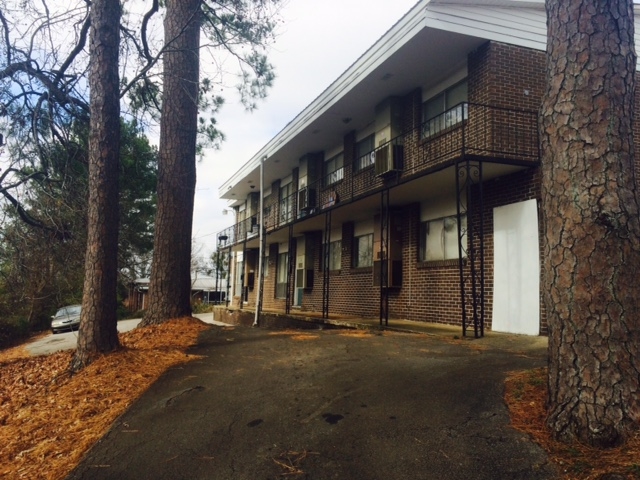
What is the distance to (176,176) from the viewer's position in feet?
31.8

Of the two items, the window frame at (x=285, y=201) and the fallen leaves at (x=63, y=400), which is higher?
the window frame at (x=285, y=201)

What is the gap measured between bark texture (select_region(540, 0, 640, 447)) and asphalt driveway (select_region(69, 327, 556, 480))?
1.73ft

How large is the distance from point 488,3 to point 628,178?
327 inches

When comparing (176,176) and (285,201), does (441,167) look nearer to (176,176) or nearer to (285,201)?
(176,176)

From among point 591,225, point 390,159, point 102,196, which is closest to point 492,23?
point 390,159

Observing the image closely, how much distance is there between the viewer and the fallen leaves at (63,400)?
12.1 ft

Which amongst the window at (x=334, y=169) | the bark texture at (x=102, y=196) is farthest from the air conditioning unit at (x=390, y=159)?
the bark texture at (x=102, y=196)

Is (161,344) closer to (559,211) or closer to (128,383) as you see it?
(128,383)

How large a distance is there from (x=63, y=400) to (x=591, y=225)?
4956 mm

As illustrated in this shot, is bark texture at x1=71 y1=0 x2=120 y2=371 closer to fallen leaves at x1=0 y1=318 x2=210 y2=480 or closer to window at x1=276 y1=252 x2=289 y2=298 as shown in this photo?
fallen leaves at x1=0 y1=318 x2=210 y2=480

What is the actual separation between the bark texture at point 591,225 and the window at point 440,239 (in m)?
7.30

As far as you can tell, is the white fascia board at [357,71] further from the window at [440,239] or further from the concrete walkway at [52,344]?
the concrete walkway at [52,344]

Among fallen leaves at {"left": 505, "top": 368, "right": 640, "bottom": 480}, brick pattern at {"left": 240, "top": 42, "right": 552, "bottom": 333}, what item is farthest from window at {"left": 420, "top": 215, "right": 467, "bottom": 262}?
fallen leaves at {"left": 505, "top": 368, "right": 640, "bottom": 480}

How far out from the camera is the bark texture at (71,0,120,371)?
19.6 ft
